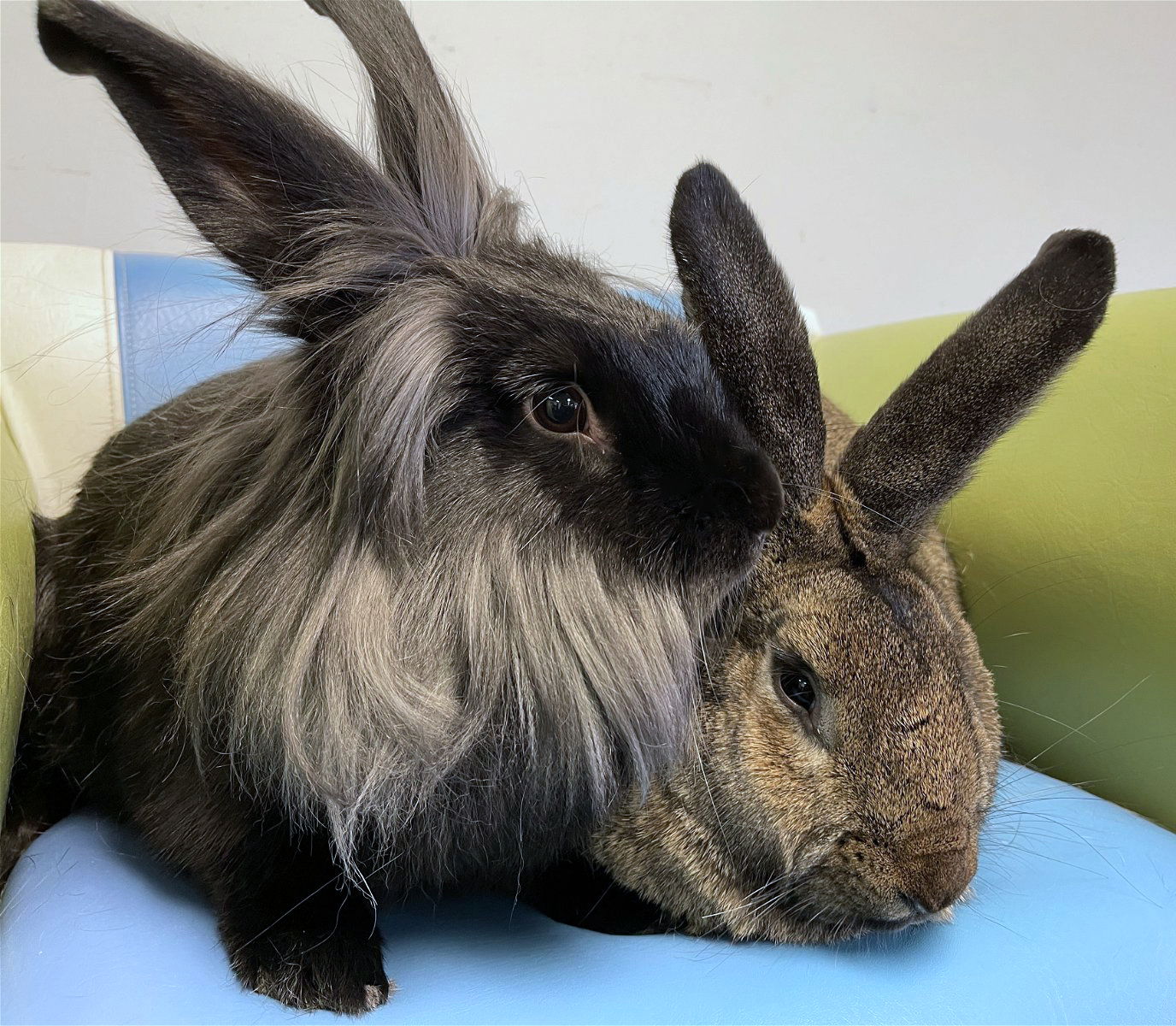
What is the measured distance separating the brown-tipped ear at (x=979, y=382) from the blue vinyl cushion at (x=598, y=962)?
334 millimetres

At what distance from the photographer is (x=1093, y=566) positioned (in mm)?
1035

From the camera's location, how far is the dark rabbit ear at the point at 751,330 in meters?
0.80

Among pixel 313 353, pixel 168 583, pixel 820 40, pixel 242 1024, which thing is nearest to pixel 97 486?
pixel 168 583

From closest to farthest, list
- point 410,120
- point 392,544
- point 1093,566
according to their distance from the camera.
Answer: point 392,544, point 410,120, point 1093,566

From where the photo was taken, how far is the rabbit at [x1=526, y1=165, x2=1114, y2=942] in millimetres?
735

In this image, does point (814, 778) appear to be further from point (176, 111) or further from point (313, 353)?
point (176, 111)

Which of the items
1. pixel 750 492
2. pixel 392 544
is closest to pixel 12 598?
pixel 392 544

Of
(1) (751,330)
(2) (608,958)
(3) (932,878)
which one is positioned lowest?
(2) (608,958)

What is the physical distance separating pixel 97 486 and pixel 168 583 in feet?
1.07

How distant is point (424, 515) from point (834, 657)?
0.37 meters

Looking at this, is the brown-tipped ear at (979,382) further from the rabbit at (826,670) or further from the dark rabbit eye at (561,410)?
the dark rabbit eye at (561,410)

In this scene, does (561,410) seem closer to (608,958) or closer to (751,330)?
(751,330)

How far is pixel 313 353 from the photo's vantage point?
27.1 inches

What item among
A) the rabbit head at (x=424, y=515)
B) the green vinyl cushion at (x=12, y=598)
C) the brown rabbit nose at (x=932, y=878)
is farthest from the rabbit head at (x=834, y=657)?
the green vinyl cushion at (x=12, y=598)
